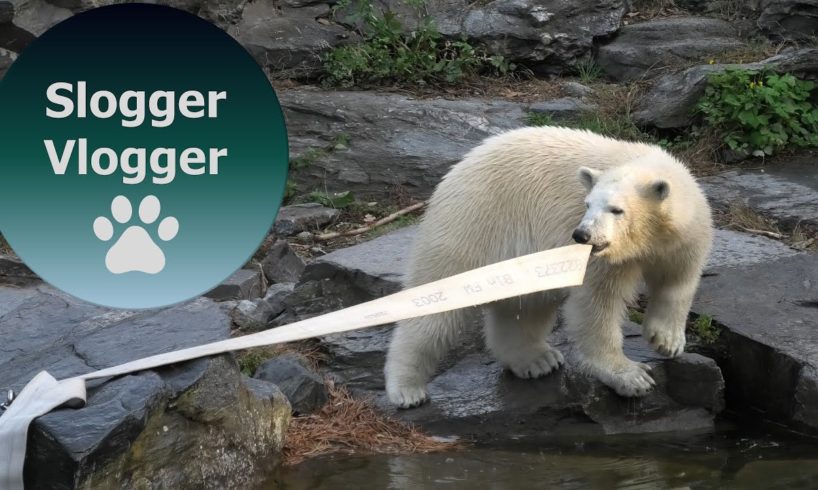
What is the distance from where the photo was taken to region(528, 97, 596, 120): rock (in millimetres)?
9180

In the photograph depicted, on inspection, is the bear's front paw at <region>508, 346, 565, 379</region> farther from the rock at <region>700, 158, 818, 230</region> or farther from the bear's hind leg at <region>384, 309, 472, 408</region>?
the rock at <region>700, 158, 818, 230</region>

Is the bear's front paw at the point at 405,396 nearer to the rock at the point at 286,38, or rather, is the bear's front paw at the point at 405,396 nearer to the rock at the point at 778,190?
the rock at the point at 778,190

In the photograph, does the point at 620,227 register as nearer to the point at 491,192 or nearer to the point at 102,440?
the point at 491,192

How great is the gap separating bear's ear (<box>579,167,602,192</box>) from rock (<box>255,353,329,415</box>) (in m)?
1.67

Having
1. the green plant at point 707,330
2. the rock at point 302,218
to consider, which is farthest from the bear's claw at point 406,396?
the rock at point 302,218

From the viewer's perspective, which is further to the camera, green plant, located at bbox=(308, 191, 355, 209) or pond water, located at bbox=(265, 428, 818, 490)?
green plant, located at bbox=(308, 191, 355, 209)

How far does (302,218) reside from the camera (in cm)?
809

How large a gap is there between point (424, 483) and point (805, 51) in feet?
19.0

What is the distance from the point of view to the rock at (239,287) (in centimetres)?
662

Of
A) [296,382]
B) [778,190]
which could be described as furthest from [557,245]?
[778,190]

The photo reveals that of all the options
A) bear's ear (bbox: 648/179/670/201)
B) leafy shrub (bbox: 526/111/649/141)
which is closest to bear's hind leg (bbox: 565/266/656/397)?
bear's ear (bbox: 648/179/670/201)

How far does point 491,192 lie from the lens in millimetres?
5270

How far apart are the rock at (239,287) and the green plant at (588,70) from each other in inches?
176

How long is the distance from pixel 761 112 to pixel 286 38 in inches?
179
